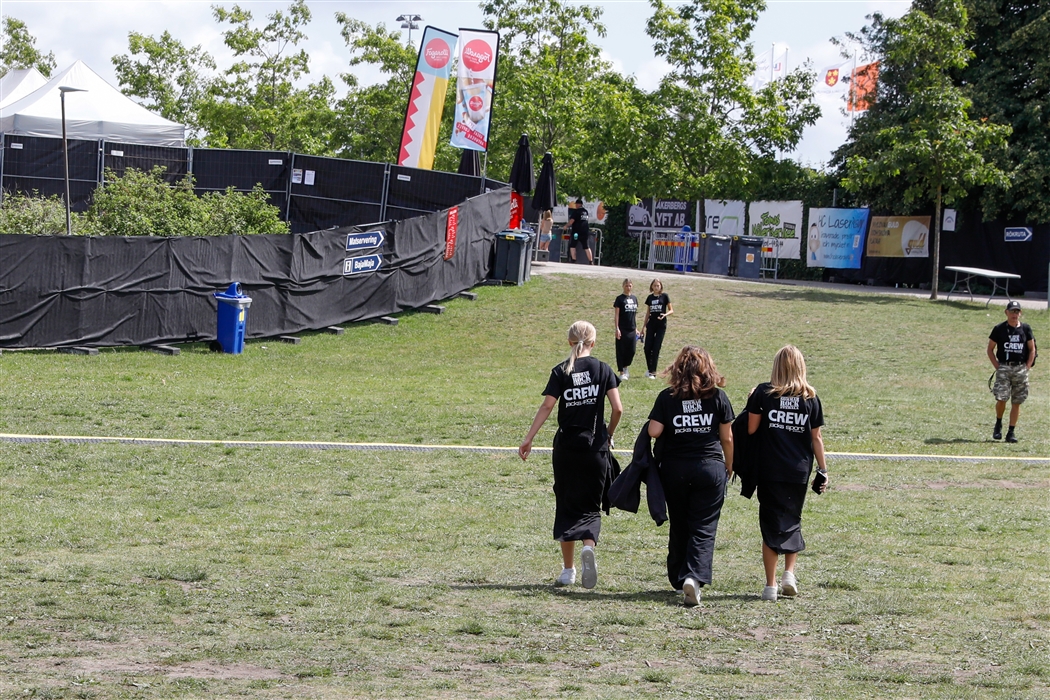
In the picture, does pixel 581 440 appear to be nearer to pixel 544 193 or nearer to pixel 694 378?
pixel 694 378

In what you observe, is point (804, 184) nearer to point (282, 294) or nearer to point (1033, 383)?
point (1033, 383)

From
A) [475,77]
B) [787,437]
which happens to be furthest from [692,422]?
[475,77]

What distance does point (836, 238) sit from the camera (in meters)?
39.9

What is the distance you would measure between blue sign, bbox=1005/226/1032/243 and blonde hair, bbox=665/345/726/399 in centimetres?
3152

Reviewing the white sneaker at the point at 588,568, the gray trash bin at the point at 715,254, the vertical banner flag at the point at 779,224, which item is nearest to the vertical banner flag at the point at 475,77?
the gray trash bin at the point at 715,254

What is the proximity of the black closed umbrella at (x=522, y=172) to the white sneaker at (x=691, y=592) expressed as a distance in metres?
24.6

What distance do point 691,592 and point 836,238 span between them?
1347 inches

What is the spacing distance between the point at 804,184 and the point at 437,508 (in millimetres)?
32993

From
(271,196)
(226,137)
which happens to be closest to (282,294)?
(271,196)

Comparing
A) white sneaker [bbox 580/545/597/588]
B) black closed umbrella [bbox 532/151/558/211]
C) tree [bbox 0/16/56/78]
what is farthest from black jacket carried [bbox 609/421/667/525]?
tree [bbox 0/16/56/78]

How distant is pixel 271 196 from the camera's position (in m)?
32.5

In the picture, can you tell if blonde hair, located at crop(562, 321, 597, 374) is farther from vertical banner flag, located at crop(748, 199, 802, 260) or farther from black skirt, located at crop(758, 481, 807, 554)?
vertical banner flag, located at crop(748, 199, 802, 260)

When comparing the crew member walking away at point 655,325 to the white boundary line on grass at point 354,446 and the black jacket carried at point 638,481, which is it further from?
the black jacket carried at point 638,481

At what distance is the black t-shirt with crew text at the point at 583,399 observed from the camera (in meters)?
7.99
